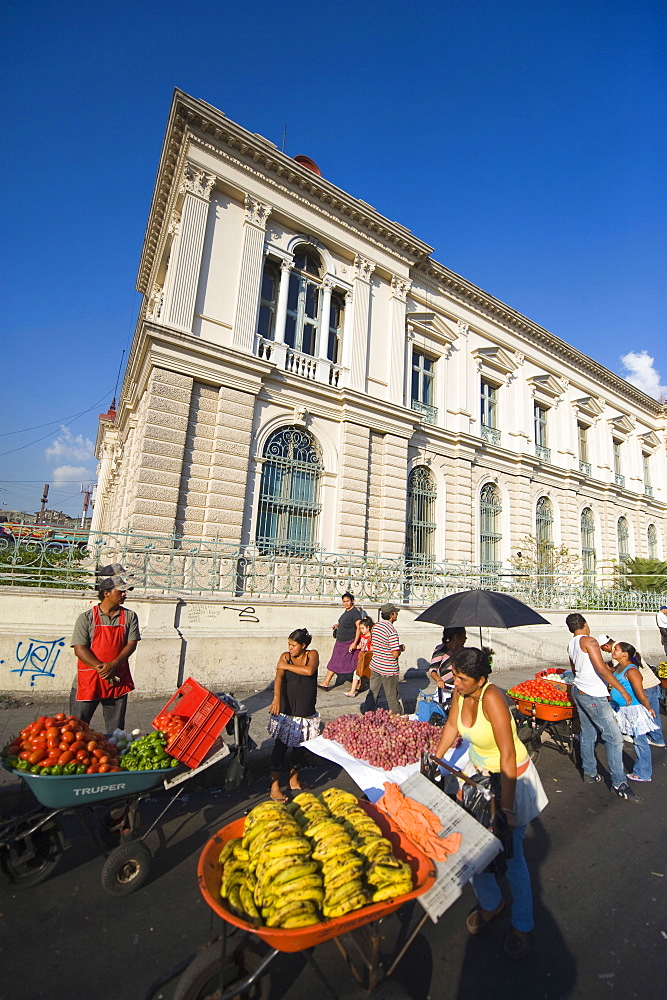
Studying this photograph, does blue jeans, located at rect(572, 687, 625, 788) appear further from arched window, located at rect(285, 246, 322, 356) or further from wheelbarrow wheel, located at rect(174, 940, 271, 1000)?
arched window, located at rect(285, 246, 322, 356)

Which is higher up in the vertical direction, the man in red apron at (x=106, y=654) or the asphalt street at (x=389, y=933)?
the man in red apron at (x=106, y=654)

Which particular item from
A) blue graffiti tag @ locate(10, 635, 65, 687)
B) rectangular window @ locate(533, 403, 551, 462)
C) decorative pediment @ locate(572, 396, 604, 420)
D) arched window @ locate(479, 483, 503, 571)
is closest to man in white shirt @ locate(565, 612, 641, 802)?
blue graffiti tag @ locate(10, 635, 65, 687)

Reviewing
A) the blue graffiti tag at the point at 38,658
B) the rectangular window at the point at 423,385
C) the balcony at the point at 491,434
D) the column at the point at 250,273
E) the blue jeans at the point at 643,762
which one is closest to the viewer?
the blue jeans at the point at 643,762

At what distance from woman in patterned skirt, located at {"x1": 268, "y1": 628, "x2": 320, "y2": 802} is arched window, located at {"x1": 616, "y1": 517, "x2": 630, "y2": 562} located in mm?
24370

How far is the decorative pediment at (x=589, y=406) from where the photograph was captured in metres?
22.6

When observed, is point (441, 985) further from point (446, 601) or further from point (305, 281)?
point (305, 281)

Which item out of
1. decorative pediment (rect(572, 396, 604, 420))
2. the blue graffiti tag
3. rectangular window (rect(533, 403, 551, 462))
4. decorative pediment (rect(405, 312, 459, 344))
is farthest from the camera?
decorative pediment (rect(572, 396, 604, 420))

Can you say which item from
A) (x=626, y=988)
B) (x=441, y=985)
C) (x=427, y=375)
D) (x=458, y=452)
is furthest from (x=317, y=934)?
(x=427, y=375)

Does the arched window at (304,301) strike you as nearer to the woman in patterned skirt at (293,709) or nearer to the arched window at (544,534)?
the woman in patterned skirt at (293,709)

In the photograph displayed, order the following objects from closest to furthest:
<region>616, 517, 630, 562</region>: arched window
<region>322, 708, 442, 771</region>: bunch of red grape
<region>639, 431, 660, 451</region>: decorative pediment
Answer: <region>322, 708, 442, 771</region>: bunch of red grape → <region>616, 517, 630, 562</region>: arched window → <region>639, 431, 660, 451</region>: decorative pediment

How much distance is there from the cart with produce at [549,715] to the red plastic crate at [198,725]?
4.04 metres

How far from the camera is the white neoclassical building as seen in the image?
11.0 metres

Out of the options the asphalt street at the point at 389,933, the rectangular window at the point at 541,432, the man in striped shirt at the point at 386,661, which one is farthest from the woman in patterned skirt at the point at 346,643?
the rectangular window at the point at 541,432

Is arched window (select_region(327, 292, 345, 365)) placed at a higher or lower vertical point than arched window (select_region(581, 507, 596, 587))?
higher
